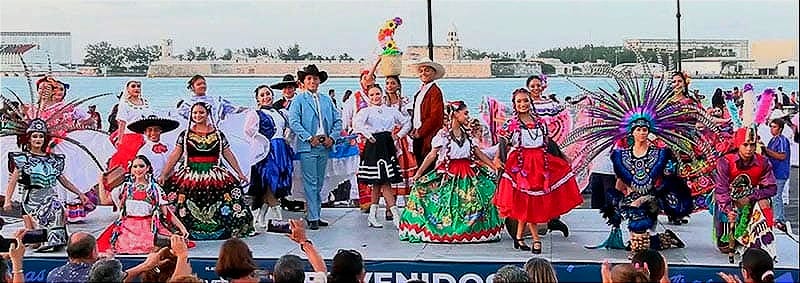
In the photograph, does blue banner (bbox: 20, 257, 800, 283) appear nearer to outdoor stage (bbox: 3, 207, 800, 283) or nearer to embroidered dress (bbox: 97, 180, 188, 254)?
outdoor stage (bbox: 3, 207, 800, 283)

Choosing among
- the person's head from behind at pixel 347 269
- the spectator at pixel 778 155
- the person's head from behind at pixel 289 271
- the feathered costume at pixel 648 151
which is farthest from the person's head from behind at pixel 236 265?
the spectator at pixel 778 155

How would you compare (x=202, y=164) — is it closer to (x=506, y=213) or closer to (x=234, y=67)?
(x=506, y=213)

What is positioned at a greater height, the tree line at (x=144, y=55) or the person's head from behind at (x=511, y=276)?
the tree line at (x=144, y=55)

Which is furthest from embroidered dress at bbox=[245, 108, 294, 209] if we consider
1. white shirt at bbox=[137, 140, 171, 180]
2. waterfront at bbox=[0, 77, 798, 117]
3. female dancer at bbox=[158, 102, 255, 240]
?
white shirt at bbox=[137, 140, 171, 180]

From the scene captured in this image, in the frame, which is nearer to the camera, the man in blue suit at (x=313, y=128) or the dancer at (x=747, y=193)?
the dancer at (x=747, y=193)

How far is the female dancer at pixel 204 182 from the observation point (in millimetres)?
6160

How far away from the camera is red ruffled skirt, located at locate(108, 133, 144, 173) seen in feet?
21.5

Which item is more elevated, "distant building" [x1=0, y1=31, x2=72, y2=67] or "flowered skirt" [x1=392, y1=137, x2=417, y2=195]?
"distant building" [x1=0, y1=31, x2=72, y2=67]

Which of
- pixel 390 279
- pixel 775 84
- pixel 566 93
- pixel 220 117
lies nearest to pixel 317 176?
pixel 220 117

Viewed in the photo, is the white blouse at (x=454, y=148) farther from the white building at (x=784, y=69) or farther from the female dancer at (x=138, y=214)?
the white building at (x=784, y=69)

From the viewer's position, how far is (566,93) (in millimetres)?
7555

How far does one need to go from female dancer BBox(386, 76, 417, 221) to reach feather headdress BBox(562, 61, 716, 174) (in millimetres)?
1258

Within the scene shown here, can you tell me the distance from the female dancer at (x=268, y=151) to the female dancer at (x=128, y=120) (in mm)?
673

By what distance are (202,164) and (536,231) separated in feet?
6.34
